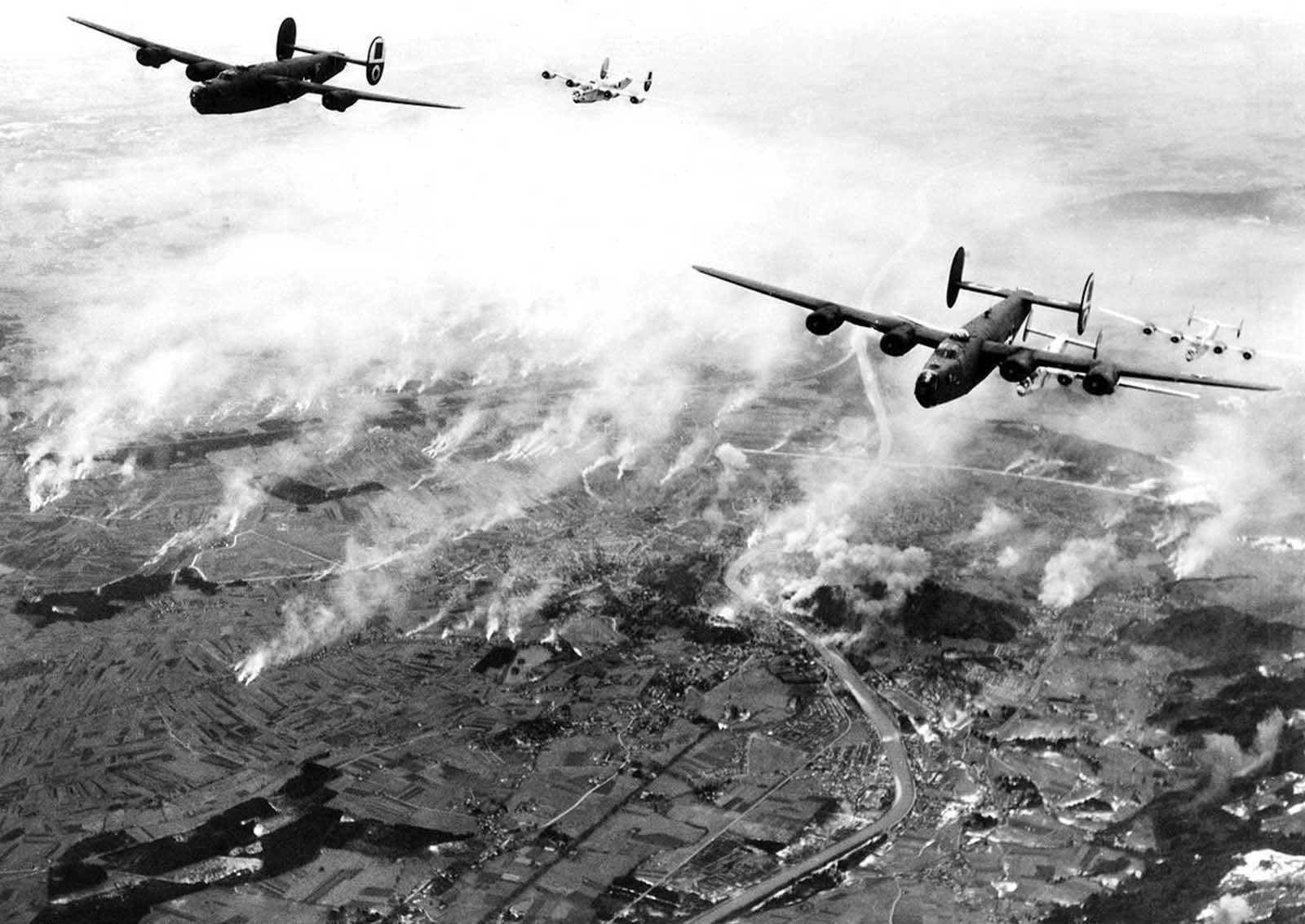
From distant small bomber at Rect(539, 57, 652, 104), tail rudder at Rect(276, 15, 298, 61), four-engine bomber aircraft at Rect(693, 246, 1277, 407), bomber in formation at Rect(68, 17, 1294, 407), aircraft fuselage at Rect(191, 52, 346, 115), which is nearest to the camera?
four-engine bomber aircraft at Rect(693, 246, 1277, 407)

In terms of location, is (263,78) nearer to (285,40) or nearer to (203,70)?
(203,70)

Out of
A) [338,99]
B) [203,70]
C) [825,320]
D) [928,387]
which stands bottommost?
[928,387]

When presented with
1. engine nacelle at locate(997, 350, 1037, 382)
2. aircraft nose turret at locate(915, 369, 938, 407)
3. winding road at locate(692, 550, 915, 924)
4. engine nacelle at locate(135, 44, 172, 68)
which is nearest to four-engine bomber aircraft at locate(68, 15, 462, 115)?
engine nacelle at locate(135, 44, 172, 68)

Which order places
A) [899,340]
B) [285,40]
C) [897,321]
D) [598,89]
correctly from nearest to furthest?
[899,340] < [897,321] < [285,40] < [598,89]

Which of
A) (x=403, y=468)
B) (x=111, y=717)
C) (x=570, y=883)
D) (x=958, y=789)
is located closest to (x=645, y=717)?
(x=570, y=883)

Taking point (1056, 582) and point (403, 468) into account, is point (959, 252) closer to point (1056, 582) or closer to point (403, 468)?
point (1056, 582)

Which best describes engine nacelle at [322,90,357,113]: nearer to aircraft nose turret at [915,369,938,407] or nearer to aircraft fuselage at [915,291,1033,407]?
aircraft nose turret at [915,369,938,407]

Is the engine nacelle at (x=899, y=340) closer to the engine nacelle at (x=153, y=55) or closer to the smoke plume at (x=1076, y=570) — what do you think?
the engine nacelle at (x=153, y=55)

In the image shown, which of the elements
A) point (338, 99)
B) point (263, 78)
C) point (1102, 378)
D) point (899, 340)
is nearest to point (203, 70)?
point (263, 78)
